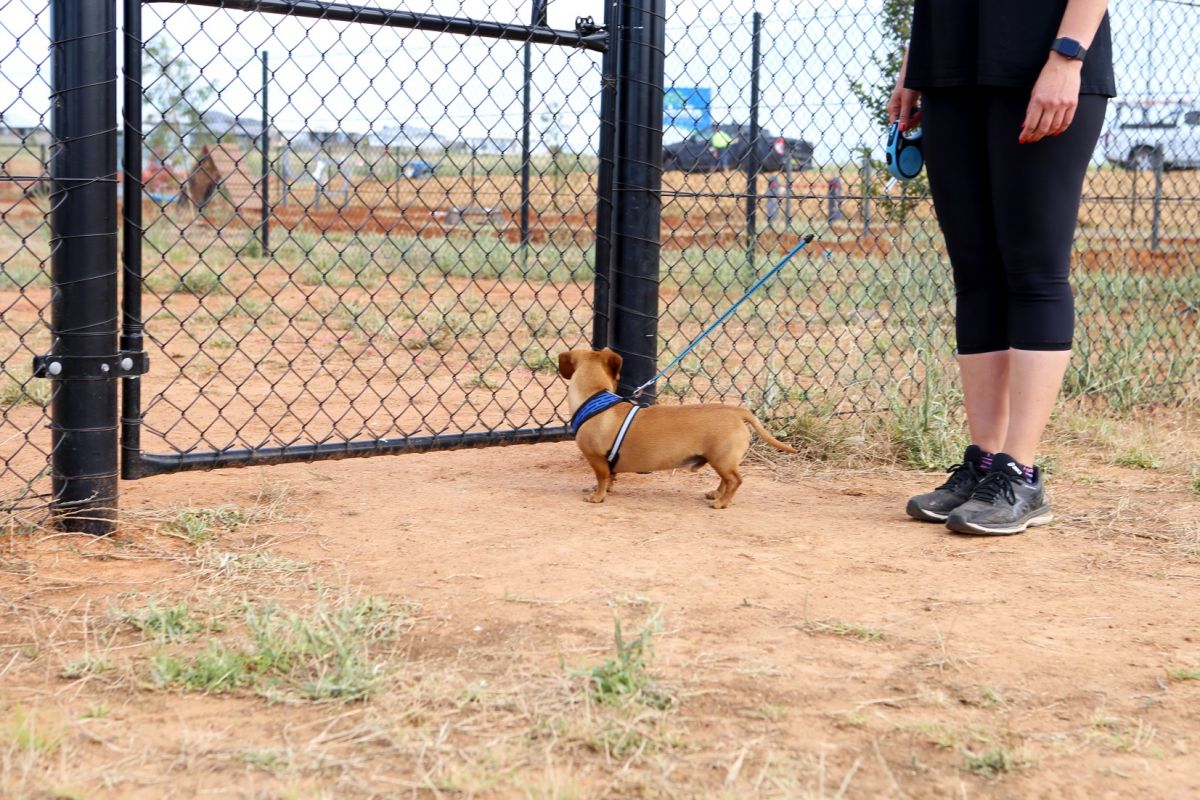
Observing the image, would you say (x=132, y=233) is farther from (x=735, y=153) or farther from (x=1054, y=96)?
(x=735, y=153)

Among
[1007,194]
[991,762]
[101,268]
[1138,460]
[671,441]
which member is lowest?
[991,762]

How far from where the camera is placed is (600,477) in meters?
3.46

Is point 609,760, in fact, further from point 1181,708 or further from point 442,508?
point 442,508

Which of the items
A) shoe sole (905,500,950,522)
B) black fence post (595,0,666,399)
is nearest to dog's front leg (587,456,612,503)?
black fence post (595,0,666,399)

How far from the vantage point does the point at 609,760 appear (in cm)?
184

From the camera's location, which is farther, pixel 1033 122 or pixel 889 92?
pixel 889 92

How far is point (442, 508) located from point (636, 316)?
0.91 m

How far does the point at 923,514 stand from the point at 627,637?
4.31 feet

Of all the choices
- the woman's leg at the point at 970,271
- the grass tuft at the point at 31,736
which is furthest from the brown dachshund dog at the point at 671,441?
the grass tuft at the point at 31,736

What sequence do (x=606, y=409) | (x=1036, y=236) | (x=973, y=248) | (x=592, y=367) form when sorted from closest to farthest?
(x=1036, y=236) → (x=973, y=248) → (x=606, y=409) → (x=592, y=367)

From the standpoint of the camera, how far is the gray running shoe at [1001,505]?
3160 mm

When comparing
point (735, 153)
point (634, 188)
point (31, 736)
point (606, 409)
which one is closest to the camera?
point (31, 736)

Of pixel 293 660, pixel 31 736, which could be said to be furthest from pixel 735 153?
pixel 31 736

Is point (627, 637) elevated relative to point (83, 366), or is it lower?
lower
